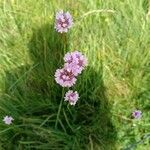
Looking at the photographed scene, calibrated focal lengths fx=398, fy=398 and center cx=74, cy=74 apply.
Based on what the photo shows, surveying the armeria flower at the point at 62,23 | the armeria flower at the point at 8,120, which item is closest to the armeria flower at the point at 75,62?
the armeria flower at the point at 62,23

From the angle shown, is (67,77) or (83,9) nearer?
(67,77)

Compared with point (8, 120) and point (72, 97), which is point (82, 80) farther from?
point (8, 120)

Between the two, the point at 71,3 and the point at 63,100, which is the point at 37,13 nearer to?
the point at 71,3

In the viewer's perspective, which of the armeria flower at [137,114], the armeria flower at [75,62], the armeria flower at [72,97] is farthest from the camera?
the armeria flower at [137,114]

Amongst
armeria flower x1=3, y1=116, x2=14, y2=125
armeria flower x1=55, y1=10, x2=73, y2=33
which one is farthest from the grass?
armeria flower x1=55, y1=10, x2=73, y2=33

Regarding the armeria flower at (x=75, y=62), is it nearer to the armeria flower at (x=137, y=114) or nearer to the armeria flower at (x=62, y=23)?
the armeria flower at (x=62, y=23)

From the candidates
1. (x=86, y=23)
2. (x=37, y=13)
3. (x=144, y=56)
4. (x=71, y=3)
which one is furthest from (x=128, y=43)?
(x=37, y=13)
